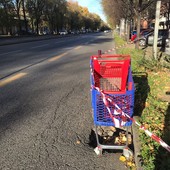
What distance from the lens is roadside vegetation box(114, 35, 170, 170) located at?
2820mm

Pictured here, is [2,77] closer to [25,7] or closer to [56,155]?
[56,155]

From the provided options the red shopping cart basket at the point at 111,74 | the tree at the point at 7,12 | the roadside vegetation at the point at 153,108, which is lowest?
the roadside vegetation at the point at 153,108

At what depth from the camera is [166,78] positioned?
6.53m

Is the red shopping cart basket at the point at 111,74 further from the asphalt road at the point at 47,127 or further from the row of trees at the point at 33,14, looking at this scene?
the row of trees at the point at 33,14

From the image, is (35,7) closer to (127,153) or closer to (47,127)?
(47,127)

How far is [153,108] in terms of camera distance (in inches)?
172

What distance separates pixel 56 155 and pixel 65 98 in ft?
8.08

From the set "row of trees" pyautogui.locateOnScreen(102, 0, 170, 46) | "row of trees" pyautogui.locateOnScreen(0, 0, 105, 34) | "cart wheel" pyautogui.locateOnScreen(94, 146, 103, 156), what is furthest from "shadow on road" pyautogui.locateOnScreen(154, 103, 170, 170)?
"row of trees" pyautogui.locateOnScreen(0, 0, 105, 34)

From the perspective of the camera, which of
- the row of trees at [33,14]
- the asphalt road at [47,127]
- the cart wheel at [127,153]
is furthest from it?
the row of trees at [33,14]

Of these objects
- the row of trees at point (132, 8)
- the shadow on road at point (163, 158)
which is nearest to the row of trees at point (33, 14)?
the row of trees at point (132, 8)

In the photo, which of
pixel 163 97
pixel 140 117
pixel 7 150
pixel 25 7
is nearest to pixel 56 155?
pixel 7 150

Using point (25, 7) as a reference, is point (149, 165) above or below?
below

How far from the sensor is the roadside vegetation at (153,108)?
282 centimetres

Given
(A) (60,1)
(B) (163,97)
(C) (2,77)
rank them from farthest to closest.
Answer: (A) (60,1)
(C) (2,77)
(B) (163,97)
